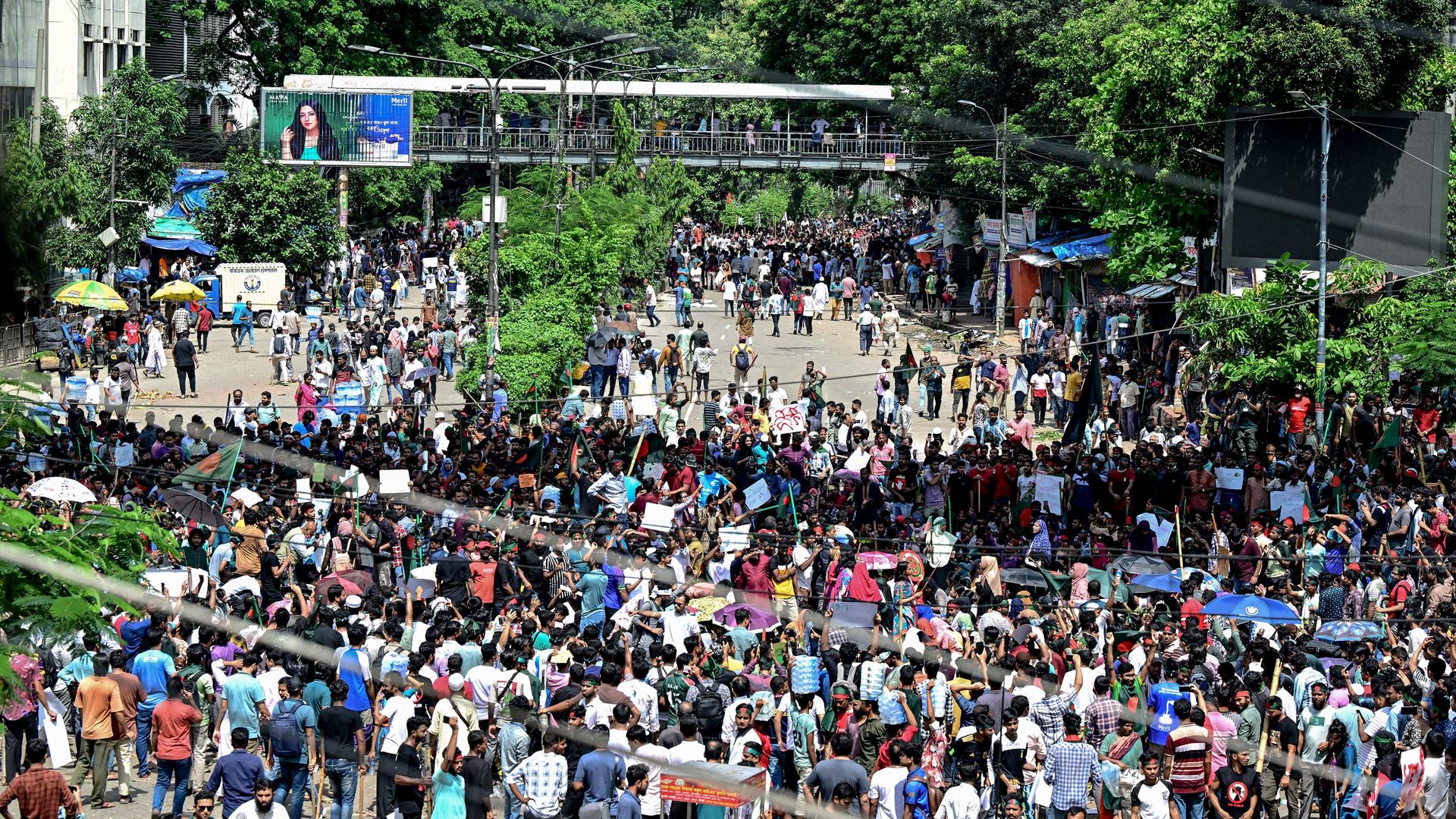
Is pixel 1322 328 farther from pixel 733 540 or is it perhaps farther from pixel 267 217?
pixel 267 217

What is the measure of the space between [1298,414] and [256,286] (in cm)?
2406

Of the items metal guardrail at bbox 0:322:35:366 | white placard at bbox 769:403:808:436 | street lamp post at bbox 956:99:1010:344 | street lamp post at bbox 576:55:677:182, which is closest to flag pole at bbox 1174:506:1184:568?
white placard at bbox 769:403:808:436

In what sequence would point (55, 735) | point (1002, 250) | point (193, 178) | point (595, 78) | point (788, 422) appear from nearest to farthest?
point (55, 735) < point (788, 422) < point (1002, 250) < point (193, 178) < point (595, 78)

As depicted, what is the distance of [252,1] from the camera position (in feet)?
173

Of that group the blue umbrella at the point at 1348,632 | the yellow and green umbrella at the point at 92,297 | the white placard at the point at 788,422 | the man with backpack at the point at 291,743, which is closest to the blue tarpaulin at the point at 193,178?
the yellow and green umbrella at the point at 92,297

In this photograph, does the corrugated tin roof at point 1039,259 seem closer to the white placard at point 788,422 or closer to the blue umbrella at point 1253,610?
the white placard at point 788,422

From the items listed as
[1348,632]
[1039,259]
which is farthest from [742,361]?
[1348,632]

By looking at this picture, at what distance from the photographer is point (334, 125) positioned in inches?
1914

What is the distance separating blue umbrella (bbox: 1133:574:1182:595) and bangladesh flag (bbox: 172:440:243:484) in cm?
860

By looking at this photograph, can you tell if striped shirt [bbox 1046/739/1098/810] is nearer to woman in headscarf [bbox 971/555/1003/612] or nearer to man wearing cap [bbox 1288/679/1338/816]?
man wearing cap [bbox 1288/679/1338/816]

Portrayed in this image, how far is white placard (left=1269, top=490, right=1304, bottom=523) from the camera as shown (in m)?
17.9

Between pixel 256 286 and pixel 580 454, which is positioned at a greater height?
pixel 256 286

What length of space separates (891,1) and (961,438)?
33116 millimetres

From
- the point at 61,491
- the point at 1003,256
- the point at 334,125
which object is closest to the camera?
the point at 61,491
